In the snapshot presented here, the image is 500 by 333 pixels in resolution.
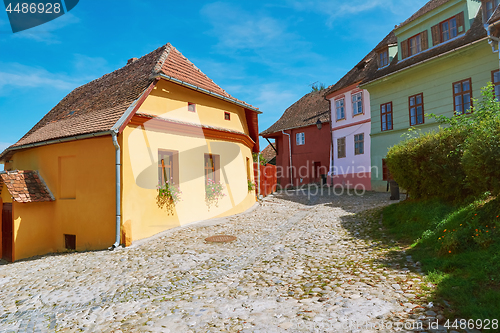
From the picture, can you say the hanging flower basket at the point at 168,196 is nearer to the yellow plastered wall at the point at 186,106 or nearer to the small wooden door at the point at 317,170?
the yellow plastered wall at the point at 186,106

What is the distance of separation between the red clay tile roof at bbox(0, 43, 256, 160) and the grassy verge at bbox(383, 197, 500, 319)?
25.6 ft

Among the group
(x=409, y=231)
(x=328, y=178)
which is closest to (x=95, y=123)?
(x=409, y=231)

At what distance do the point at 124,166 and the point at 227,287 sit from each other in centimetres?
510

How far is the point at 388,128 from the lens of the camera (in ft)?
56.0

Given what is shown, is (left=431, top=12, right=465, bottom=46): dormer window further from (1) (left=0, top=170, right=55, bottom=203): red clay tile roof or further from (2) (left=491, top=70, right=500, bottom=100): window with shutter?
(1) (left=0, top=170, right=55, bottom=203): red clay tile roof

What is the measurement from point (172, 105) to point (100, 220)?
13.7ft

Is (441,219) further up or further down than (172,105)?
further down

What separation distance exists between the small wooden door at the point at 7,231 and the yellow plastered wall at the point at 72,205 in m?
0.84

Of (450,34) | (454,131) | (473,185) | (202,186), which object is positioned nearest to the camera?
(473,185)

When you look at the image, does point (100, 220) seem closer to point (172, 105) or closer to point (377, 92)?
point (172, 105)

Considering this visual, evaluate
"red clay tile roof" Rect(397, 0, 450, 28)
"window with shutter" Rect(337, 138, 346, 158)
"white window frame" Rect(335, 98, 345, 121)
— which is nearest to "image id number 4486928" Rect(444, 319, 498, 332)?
"red clay tile roof" Rect(397, 0, 450, 28)

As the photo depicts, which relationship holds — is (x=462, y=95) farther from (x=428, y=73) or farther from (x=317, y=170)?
(x=317, y=170)

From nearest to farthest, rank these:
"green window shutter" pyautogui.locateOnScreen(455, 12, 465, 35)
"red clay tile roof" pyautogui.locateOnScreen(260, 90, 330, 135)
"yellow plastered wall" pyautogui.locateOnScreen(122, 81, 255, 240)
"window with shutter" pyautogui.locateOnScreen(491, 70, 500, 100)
Answer: "yellow plastered wall" pyautogui.locateOnScreen(122, 81, 255, 240)
"window with shutter" pyautogui.locateOnScreen(491, 70, 500, 100)
"green window shutter" pyautogui.locateOnScreen(455, 12, 465, 35)
"red clay tile roof" pyautogui.locateOnScreen(260, 90, 330, 135)

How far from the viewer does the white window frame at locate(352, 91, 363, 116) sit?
19298mm
